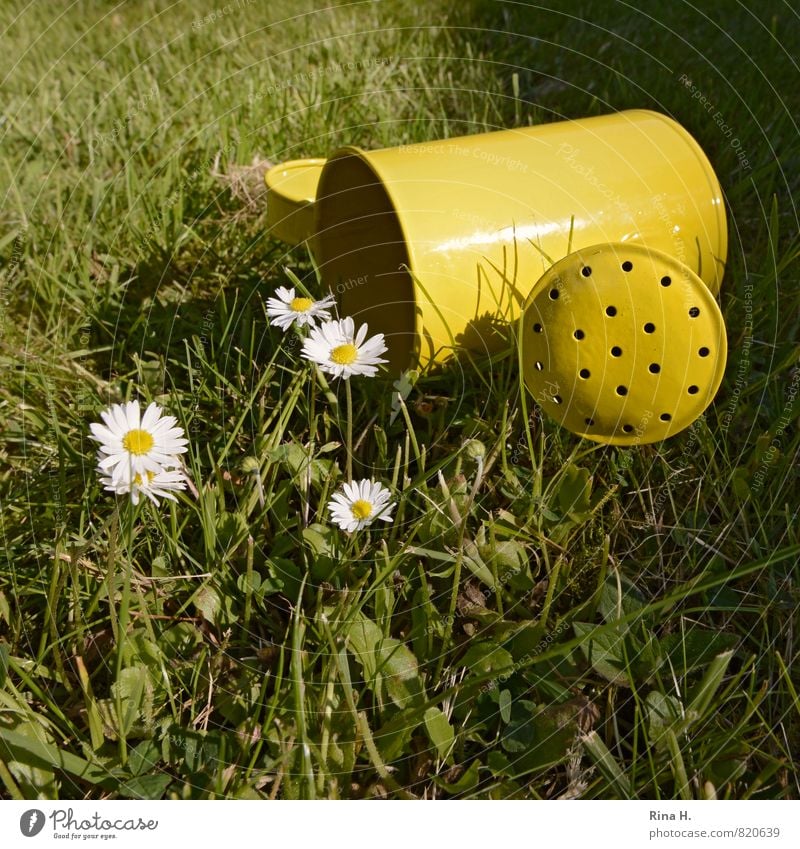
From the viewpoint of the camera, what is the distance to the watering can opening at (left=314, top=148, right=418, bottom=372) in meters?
1.23

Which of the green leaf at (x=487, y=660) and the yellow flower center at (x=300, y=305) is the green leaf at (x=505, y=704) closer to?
the green leaf at (x=487, y=660)

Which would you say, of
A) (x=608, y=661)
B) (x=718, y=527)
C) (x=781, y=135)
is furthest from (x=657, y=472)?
(x=781, y=135)

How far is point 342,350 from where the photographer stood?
95 centimetres

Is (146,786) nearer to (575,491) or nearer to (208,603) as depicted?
(208,603)

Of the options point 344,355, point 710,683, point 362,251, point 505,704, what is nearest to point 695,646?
point 710,683

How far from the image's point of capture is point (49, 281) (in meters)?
1.33

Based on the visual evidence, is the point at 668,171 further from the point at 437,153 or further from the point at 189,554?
the point at 189,554

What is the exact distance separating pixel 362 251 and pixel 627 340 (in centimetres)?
56

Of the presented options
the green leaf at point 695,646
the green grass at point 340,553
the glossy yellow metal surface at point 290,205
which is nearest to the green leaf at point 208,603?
the green grass at point 340,553

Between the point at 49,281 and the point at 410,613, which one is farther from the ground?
the point at 49,281

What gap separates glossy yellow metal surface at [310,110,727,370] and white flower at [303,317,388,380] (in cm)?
12

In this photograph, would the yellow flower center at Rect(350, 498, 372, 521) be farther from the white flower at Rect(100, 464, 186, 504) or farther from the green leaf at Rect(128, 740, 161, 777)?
the green leaf at Rect(128, 740, 161, 777)

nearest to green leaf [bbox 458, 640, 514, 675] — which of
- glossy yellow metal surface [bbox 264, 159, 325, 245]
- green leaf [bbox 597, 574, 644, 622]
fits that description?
green leaf [bbox 597, 574, 644, 622]
